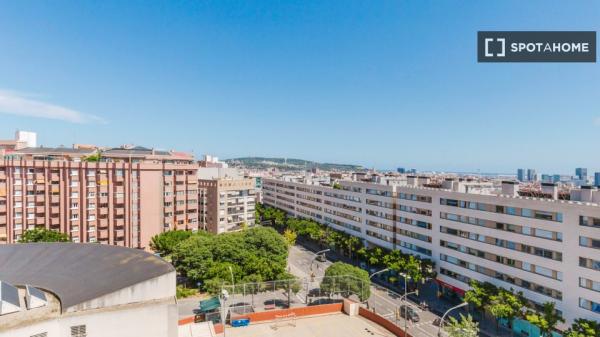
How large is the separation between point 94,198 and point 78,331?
200 feet

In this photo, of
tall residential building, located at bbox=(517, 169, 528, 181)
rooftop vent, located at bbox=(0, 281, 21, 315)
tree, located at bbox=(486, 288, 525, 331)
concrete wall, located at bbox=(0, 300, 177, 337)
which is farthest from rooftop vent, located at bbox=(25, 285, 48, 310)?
tall residential building, located at bbox=(517, 169, 528, 181)

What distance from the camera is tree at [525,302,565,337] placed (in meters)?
37.8

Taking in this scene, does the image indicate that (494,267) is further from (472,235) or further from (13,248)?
(13,248)

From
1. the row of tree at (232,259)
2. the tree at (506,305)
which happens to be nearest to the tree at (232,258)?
the row of tree at (232,259)

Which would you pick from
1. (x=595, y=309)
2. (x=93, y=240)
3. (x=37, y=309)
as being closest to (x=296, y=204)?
(x=93, y=240)

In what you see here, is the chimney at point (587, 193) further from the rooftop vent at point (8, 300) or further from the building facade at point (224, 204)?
the building facade at point (224, 204)

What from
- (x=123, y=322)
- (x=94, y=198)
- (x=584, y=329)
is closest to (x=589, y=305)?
(x=584, y=329)

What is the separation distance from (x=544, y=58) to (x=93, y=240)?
279 feet

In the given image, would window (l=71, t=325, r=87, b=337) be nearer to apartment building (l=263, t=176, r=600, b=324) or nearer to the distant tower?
apartment building (l=263, t=176, r=600, b=324)

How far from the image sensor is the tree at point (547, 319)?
1489 inches

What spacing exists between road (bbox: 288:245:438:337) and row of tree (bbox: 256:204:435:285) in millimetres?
3451

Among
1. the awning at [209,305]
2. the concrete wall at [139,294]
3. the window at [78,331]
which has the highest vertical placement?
the concrete wall at [139,294]

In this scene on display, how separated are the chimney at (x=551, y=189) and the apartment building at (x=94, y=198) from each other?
74641 millimetres

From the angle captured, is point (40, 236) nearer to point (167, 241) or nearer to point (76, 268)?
point (167, 241)
